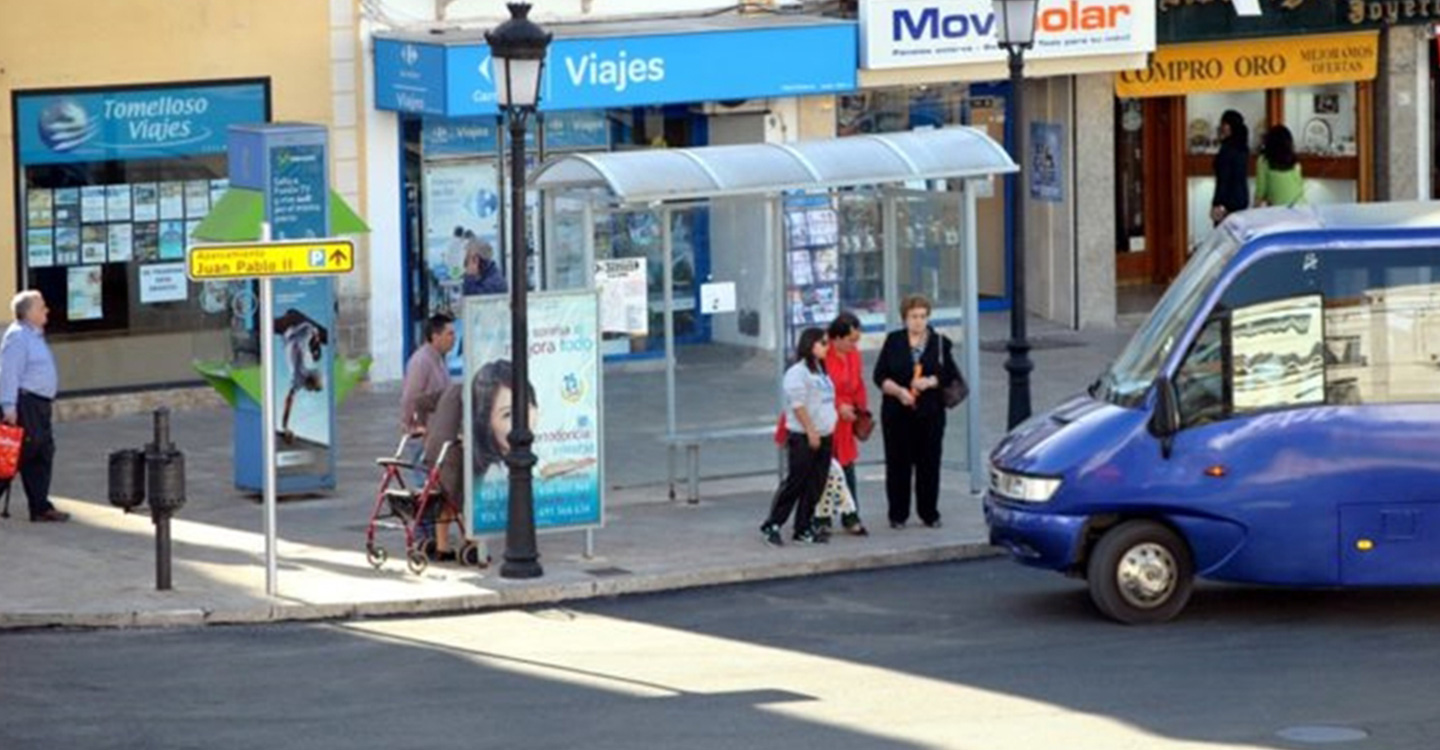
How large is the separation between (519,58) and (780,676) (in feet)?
16.3

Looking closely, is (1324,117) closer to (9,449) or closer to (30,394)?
(30,394)

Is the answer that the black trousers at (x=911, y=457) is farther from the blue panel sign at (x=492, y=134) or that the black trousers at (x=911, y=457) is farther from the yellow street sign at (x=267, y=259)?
the blue panel sign at (x=492, y=134)

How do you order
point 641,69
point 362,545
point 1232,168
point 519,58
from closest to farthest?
1. point 519,58
2. point 362,545
3. point 641,69
4. point 1232,168

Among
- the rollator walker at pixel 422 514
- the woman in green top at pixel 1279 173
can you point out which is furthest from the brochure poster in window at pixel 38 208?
the woman in green top at pixel 1279 173

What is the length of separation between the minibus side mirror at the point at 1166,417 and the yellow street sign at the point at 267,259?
206 inches

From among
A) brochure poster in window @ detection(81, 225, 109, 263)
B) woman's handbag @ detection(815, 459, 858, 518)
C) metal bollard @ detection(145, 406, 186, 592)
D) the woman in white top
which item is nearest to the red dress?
woman's handbag @ detection(815, 459, 858, 518)

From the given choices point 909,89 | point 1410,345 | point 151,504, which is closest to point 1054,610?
point 1410,345

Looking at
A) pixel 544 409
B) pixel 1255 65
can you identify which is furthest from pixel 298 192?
pixel 1255 65

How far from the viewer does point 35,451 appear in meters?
22.6

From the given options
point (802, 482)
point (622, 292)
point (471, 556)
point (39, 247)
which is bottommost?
point (471, 556)

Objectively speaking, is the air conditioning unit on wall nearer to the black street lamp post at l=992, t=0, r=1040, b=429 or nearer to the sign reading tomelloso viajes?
the sign reading tomelloso viajes

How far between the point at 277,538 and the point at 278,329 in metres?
2.16

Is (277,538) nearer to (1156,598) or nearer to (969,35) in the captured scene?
(1156,598)

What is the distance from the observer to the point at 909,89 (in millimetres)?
32344
